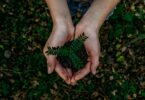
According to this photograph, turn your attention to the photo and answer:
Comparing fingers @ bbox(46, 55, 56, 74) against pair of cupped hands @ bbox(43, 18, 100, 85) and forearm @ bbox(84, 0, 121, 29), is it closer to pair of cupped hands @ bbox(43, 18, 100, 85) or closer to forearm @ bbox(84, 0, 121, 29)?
pair of cupped hands @ bbox(43, 18, 100, 85)

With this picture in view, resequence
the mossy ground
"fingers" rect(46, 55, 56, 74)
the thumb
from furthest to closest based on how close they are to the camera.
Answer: the mossy ground → the thumb → "fingers" rect(46, 55, 56, 74)

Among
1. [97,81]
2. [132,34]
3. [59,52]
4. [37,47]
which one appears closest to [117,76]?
[97,81]

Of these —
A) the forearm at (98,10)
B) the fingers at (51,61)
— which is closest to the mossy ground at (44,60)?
the fingers at (51,61)

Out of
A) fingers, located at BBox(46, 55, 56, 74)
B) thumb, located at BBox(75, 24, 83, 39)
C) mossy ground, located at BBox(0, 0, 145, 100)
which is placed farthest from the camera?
mossy ground, located at BBox(0, 0, 145, 100)

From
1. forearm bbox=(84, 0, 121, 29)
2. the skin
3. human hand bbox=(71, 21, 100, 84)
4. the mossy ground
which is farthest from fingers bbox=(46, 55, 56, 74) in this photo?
the mossy ground

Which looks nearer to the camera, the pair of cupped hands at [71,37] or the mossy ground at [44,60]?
the pair of cupped hands at [71,37]

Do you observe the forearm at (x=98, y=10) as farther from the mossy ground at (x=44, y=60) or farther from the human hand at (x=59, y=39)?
the mossy ground at (x=44, y=60)

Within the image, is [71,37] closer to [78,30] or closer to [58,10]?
[78,30]

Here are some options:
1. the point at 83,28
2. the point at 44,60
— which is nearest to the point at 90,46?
the point at 83,28

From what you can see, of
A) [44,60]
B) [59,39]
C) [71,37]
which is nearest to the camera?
[59,39]

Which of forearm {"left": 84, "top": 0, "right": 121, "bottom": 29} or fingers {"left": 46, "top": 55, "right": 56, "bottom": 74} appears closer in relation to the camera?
fingers {"left": 46, "top": 55, "right": 56, "bottom": 74}

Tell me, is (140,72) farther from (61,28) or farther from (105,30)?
(61,28)
